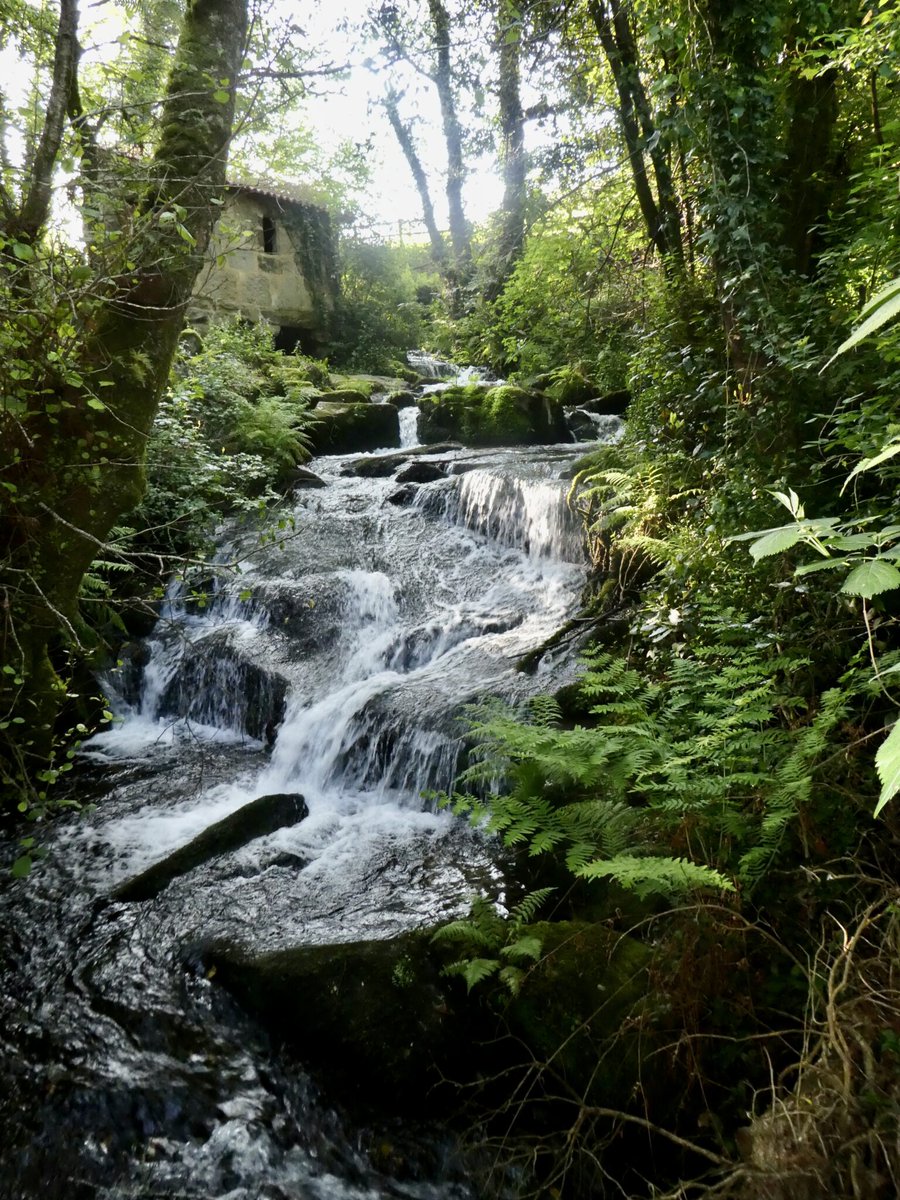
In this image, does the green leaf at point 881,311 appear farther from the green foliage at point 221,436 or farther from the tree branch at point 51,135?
the green foliage at point 221,436

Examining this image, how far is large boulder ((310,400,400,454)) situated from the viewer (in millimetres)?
13523

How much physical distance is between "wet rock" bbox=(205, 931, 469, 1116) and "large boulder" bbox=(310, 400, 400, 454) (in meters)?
11.0

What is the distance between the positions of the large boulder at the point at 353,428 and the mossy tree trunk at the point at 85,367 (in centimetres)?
762

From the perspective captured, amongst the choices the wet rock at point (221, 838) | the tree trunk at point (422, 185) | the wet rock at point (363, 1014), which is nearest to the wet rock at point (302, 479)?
the wet rock at point (221, 838)

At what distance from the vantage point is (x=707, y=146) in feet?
16.2

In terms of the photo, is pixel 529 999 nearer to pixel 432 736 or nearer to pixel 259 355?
pixel 432 736

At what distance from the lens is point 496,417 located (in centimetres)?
1332

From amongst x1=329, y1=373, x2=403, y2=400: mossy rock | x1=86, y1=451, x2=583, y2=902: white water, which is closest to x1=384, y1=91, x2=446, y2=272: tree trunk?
x1=329, y1=373, x2=403, y2=400: mossy rock

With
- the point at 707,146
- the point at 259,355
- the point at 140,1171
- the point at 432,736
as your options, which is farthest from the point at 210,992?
the point at 259,355

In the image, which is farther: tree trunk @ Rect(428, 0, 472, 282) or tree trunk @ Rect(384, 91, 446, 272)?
tree trunk @ Rect(384, 91, 446, 272)

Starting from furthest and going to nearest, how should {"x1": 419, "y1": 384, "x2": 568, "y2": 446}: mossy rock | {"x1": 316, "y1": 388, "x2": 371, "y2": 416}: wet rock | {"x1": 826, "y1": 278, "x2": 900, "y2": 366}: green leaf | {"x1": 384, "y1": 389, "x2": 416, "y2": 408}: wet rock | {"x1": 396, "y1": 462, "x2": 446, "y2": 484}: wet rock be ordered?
{"x1": 384, "y1": 389, "x2": 416, "y2": 408}: wet rock
{"x1": 316, "y1": 388, "x2": 371, "y2": 416}: wet rock
{"x1": 419, "y1": 384, "x2": 568, "y2": 446}: mossy rock
{"x1": 396, "y1": 462, "x2": 446, "y2": 484}: wet rock
{"x1": 826, "y1": 278, "x2": 900, "y2": 366}: green leaf

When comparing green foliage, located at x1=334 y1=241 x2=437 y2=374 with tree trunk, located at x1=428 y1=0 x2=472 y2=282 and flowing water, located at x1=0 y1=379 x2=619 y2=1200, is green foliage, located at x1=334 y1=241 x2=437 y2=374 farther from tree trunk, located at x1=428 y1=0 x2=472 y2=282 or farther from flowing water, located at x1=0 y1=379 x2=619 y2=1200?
flowing water, located at x1=0 y1=379 x2=619 y2=1200

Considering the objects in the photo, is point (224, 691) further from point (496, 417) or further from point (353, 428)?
point (496, 417)

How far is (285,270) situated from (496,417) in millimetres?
10789
